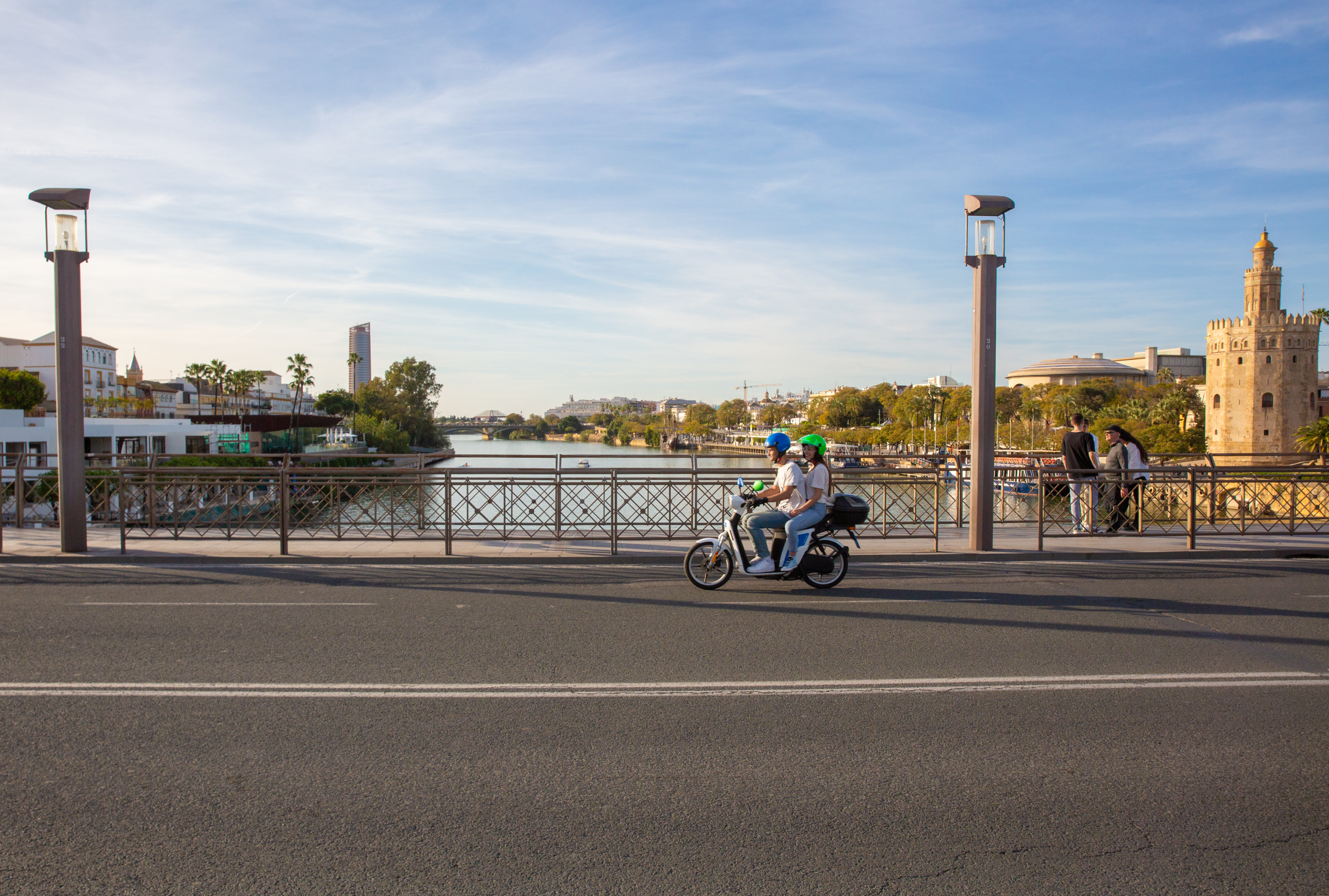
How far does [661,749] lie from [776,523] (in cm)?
491

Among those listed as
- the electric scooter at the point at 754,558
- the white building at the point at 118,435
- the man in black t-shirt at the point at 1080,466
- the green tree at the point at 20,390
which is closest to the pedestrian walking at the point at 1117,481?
the man in black t-shirt at the point at 1080,466

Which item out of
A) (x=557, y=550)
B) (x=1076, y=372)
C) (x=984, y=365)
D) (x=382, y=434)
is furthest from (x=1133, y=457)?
A: (x=1076, y=372)

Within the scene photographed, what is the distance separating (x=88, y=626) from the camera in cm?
699

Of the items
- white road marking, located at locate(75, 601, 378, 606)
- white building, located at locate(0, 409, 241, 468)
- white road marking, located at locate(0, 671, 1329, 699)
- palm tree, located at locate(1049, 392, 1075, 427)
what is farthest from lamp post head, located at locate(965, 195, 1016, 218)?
palm tree, located at locate(1049, 392, 1075, 427)

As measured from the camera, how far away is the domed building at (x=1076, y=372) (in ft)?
546

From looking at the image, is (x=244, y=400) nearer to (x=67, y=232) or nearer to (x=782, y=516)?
(x=67, y=232)

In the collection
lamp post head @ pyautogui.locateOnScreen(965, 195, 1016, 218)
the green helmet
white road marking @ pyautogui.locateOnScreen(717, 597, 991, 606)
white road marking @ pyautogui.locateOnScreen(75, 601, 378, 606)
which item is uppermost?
lamp post head @ pyautogui.locateOnScreen(965, 195, 1016, 218)

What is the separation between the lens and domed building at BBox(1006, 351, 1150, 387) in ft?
546

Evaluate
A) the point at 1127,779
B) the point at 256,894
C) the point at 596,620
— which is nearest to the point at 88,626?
the point at 596,620

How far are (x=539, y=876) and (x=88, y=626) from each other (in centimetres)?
598

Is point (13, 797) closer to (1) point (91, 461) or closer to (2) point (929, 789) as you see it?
(2) point (929, 789)

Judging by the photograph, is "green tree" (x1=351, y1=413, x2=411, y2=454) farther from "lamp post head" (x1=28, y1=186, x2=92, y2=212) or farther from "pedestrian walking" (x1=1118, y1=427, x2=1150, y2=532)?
"pedestrian walking" (x1=1118, y1=427, x2=1150, y2=532)

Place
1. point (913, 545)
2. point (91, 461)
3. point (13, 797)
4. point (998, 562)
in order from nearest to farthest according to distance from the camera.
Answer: point (13, 797), point (998, 562), point (913, 545), point (91, 461)

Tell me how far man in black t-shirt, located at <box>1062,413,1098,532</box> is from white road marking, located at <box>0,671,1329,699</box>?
7.30m
